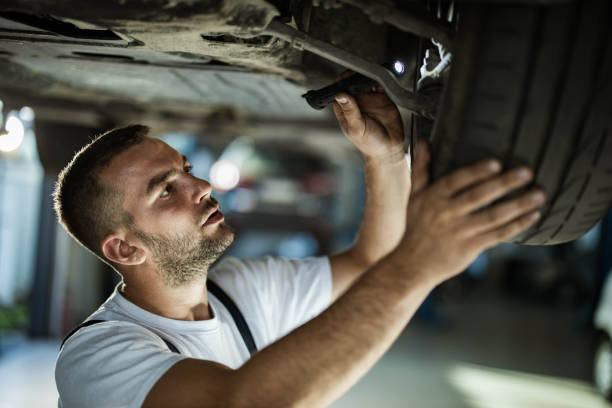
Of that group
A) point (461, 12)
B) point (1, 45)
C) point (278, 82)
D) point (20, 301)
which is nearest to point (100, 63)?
point (1, 45)

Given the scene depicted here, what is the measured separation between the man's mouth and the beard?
2 cm

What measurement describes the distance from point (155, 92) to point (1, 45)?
78cm

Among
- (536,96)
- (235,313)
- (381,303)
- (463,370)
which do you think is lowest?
(463,370)

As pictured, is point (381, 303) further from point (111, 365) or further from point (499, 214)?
point (111, 365)

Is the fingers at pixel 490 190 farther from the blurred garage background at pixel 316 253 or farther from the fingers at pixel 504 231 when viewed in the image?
the blurred garage background at pixel 316 253

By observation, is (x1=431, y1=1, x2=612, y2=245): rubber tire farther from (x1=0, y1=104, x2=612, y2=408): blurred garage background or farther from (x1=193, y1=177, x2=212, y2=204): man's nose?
(x1=0, y1=104, x2=612, y2=408): blurred garage background

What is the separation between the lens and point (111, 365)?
946 mm

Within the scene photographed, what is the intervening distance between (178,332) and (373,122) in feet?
2.14

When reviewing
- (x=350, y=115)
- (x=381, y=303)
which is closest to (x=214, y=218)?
(x=350, y=115)

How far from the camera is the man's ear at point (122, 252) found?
1.23 m

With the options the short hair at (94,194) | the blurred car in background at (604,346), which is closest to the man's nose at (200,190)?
the short hair at (94,194)

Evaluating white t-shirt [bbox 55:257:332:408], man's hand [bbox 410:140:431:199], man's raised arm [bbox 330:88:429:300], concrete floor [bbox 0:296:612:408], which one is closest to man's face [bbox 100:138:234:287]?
white t-shirt [bbox 55:257:332:408]

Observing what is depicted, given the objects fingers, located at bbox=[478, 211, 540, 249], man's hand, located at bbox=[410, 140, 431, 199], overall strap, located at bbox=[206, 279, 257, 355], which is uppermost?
man's hand, located at bbox=[410, 140, 431, 199]

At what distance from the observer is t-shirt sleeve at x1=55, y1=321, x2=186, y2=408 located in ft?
2.97
